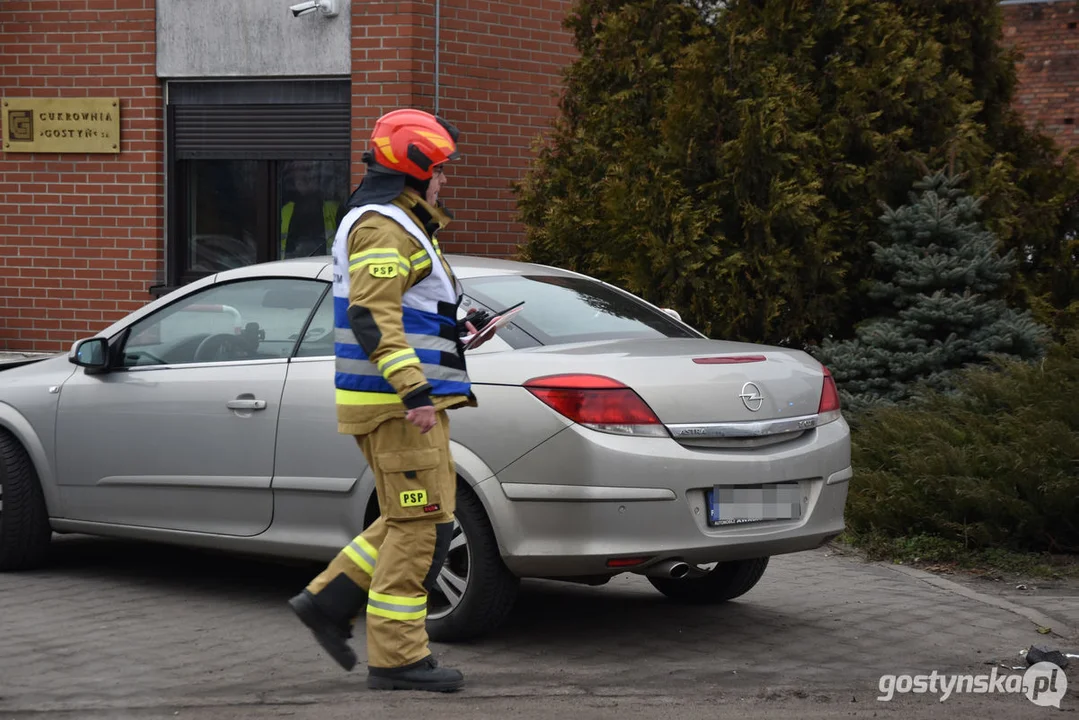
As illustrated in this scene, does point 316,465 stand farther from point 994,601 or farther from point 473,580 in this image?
point 994,601

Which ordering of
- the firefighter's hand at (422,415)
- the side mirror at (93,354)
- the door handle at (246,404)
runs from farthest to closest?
the side mirror at (93,354)
the door handle at (246,404)
the firefighter's hand at (422,415)

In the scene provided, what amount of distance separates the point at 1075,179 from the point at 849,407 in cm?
290

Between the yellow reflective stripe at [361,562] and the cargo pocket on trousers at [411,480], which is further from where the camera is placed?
the yellow reflective stripe at [361,562]

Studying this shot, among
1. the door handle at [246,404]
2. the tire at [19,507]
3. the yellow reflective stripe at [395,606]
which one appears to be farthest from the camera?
the tire at [19,507]

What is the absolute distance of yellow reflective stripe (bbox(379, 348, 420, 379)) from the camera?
4.69 metres

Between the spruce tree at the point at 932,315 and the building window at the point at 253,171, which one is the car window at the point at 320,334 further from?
the building window at the point at 253,171

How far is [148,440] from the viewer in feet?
21.3

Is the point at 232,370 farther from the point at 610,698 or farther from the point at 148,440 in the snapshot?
the point at 610,698

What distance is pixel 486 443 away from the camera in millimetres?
5465

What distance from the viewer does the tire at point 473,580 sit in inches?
Result: 215

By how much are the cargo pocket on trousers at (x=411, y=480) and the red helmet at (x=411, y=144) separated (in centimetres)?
93

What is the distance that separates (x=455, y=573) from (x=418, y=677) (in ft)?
2.19

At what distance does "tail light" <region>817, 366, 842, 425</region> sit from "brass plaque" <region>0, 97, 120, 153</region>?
356 inches

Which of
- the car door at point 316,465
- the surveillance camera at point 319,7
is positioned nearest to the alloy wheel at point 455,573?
the car door at point 316,465
